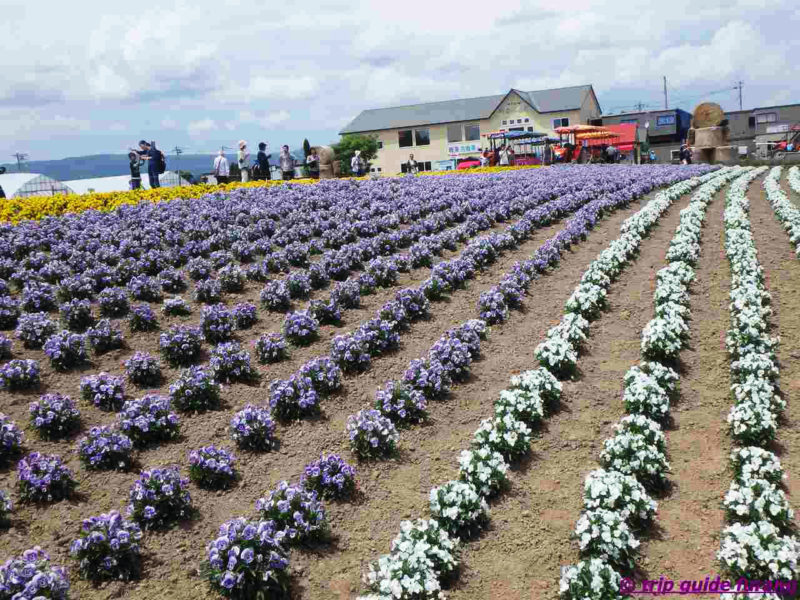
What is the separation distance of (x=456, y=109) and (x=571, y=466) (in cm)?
8150

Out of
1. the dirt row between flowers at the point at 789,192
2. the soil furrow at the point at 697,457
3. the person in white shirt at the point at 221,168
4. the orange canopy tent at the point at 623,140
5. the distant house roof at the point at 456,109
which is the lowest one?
the soil furrow at the point at 697,457

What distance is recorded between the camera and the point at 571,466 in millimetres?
6699

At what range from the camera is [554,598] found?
16.4ft

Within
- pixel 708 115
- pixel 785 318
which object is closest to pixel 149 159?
pixel 785 318

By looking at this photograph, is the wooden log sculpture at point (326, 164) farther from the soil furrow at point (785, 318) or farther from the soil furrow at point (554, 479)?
the soil furrow at point (554, 479)

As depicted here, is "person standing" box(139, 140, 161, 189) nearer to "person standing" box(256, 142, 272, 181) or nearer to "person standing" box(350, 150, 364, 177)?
"person standing" box(256, 142, 272, 181)

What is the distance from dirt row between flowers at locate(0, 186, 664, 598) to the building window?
75.5m

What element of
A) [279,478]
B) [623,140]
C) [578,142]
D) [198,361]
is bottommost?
[279,478]

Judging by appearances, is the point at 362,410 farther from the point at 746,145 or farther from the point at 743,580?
the point at 746,145

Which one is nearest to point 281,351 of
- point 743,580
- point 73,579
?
point 73,579

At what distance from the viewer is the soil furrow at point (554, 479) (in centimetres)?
527

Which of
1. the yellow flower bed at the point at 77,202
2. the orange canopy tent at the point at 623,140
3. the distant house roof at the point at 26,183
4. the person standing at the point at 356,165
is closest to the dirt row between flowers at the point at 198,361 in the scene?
the yellow flower bed at the point at 77,202

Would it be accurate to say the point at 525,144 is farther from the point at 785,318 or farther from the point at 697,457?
the point at 697,457

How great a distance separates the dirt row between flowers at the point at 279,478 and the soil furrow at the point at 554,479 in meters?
0.74
